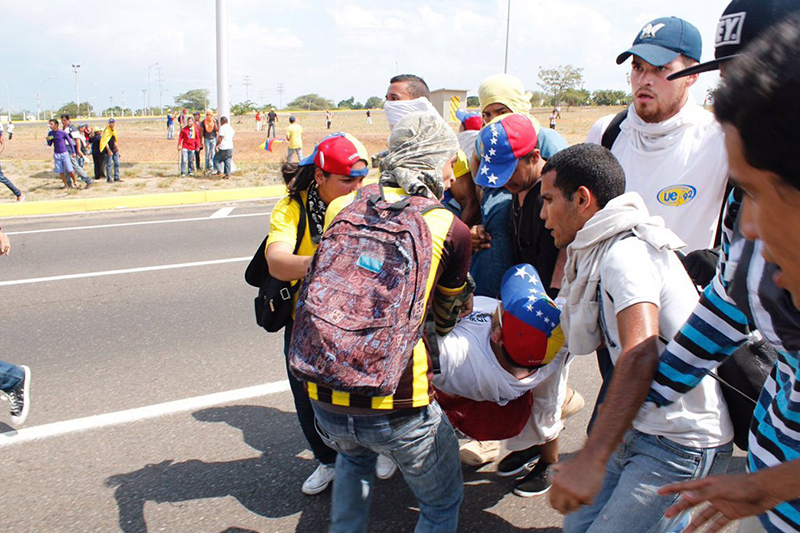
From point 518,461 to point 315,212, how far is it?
165 centimetres

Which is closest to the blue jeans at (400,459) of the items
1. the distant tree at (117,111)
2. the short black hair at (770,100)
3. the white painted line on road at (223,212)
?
the short black hair at (770,100)

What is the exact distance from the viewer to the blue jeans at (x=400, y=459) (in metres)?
2.18

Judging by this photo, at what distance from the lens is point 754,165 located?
1.12 meters

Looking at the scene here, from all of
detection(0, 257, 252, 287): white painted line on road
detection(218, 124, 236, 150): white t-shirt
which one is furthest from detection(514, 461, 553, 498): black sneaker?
detection(218, 124, 236, 150): white t-shirt

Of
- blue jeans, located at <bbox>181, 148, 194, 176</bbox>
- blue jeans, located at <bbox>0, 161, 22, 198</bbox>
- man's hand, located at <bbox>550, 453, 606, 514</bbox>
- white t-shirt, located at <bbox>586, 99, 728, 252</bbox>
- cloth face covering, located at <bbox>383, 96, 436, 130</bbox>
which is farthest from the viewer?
blue jeans, located at <bbox>181, 148, 194, 176</bbox>

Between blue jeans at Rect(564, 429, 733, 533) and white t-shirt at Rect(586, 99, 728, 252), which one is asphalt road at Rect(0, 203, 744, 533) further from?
white t-shirt at Rect(586, 99, 728, 252)

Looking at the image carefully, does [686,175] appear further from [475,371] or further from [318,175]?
[318,175]

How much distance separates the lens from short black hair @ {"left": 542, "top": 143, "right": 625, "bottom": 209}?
2.25 m

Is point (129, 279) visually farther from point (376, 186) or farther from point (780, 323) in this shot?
point (780, 323)

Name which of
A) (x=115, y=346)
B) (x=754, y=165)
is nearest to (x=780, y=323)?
(x=754, y=165)

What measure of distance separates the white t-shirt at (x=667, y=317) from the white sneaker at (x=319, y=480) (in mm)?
1751

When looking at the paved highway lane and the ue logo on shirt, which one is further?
the paved highway lane

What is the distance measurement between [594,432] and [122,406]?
3.33 meters

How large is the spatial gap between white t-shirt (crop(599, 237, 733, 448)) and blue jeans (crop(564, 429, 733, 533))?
36 millimetres
